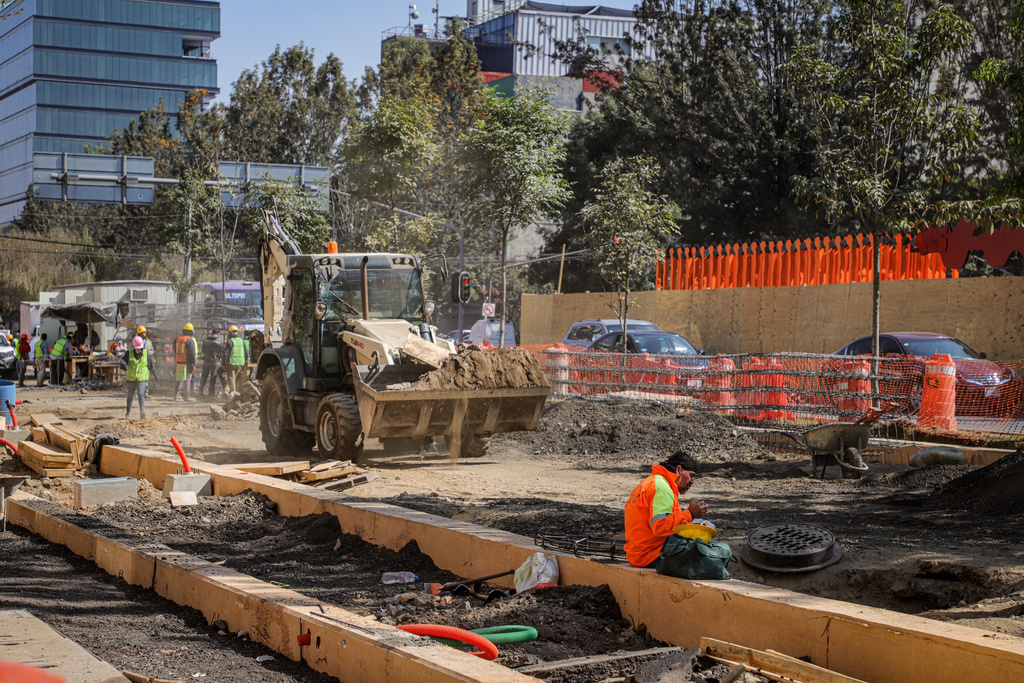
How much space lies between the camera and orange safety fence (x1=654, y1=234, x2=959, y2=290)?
2309 centimetres

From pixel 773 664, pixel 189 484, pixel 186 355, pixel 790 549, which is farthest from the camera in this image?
pixel 186 355

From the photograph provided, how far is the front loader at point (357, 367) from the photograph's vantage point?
12.6 m

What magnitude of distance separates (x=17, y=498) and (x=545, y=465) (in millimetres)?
7137

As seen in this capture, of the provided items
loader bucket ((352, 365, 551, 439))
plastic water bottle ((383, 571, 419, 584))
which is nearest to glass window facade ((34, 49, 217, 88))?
loader bucket ((352, 365, 551, 439))

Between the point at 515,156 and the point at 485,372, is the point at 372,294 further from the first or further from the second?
the point at 515,156

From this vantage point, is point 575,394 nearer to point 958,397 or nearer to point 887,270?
point 958,397

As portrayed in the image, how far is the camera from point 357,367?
12.6 meters

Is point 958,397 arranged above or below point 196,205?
below

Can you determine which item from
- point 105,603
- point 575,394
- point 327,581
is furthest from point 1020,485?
point 575,394

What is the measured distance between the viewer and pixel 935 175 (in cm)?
1522

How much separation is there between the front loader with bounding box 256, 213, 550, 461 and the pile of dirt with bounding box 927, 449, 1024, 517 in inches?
214

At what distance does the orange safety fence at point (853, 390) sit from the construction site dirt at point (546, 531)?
98cm

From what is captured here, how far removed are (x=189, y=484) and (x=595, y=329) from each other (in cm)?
1554

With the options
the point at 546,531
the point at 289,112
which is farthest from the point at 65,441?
the point at 289,112
